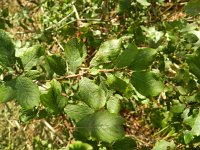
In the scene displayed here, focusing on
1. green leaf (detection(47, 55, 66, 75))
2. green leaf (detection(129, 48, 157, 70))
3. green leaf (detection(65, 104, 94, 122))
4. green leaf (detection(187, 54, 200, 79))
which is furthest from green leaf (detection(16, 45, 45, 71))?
green leaf (detection(187, 54, 200, 79))

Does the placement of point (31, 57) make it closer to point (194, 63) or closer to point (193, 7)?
point (194, 63)

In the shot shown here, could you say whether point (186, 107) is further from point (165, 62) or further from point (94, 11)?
point (94, 11)

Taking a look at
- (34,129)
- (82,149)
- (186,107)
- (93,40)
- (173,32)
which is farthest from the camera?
(34,129)

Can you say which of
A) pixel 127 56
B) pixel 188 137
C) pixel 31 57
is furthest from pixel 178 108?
pixel 31 57

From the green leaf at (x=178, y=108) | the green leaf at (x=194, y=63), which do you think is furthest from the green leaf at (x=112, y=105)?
the green leaf at (x=178, y=108)

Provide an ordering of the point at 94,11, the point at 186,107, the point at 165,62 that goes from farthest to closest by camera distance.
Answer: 1. the point at 94,11
2. the point at 165,62
3. the point at 186,107

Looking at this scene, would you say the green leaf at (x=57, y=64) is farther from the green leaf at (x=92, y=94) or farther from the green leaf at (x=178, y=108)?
the green leaf at (x=178, y=108)

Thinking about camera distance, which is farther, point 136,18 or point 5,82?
point 136,18

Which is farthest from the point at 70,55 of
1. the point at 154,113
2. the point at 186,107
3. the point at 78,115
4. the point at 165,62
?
the point at 154,113
